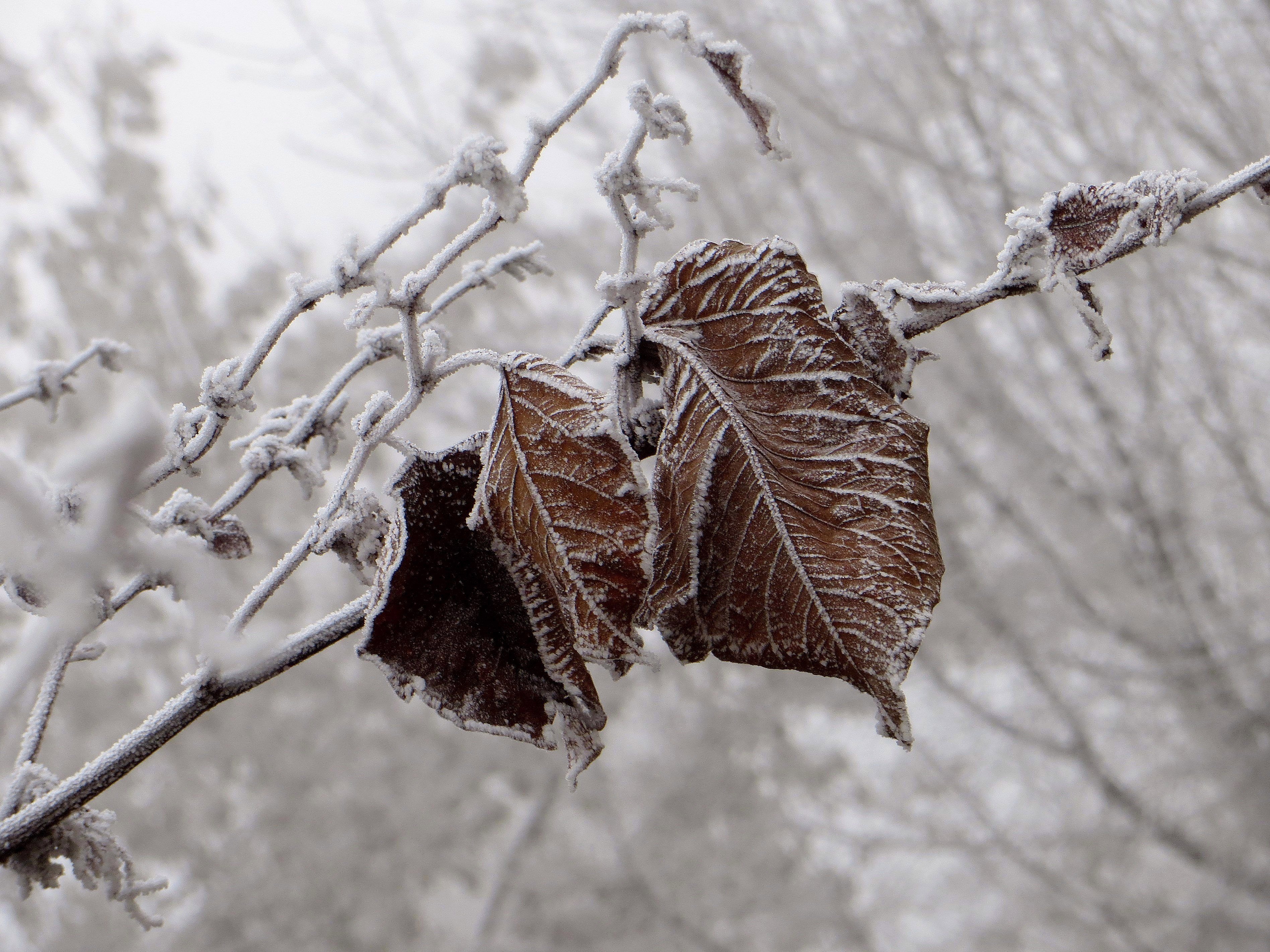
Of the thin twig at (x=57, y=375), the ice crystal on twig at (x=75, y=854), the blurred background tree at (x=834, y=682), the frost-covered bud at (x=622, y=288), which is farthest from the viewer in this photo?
the blurred background tree at (x=834, y=682)

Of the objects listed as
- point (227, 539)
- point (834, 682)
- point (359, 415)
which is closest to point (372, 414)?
point (359, 415)

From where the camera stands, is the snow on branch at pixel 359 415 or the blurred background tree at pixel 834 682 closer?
the snow on branch at pixel 359 415

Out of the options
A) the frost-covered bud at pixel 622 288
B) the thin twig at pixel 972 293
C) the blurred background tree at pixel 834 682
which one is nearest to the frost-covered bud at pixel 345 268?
the frost-covered bud at pixel 622 288

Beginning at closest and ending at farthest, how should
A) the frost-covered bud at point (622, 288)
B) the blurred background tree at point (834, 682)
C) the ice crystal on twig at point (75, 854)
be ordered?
1. the frost-covered bud at point (622, 288)
2. the ice crystal on twig at point (75, 854)
3. the blurred background tree at point (834, 682)

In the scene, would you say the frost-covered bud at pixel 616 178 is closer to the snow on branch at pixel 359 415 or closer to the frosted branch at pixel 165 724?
the snow on branch at pixel 359 415

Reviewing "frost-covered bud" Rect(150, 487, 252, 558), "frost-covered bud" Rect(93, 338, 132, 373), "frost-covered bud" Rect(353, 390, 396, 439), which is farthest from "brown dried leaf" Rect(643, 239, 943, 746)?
"frost-covered bud" Rect(93, 338, 132, 373)

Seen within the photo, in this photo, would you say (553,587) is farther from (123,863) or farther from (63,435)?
(63,435)
